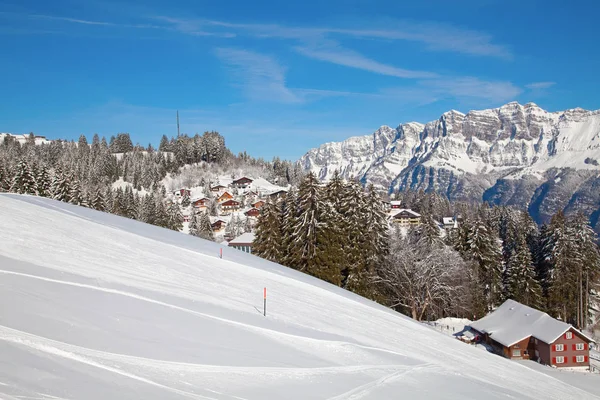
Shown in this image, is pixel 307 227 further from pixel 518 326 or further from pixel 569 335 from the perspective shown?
pixel 569 335

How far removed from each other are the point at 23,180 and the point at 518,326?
160 ft

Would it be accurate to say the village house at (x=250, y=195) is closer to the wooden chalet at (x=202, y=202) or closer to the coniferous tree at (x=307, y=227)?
the wooden chalet at (x=202, y=202)

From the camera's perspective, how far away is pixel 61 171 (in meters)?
49.5

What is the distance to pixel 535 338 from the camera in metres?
34.0

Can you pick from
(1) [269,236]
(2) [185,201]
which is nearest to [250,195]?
(2) [185,201]

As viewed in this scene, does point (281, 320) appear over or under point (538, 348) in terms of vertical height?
over

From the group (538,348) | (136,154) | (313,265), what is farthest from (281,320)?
(136,154)

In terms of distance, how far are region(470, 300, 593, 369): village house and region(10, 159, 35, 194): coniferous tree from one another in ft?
150

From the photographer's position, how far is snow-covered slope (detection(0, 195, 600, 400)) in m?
6.46

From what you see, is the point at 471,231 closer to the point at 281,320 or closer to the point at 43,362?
the point at 281,320

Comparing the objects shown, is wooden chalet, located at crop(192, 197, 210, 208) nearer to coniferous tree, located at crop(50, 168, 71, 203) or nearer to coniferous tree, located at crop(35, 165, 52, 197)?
coniferous tree, located at crop(35, 165, 52, 197)

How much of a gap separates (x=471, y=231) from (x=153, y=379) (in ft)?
141

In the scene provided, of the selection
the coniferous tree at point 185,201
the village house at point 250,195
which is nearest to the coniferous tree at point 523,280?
the village house at point 250,195

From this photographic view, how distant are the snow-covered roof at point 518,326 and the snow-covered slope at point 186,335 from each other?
845 inches
